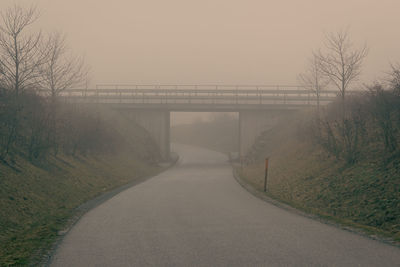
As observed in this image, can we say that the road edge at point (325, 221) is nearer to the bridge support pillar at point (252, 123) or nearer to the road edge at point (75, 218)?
the road edge at point (75, 218)

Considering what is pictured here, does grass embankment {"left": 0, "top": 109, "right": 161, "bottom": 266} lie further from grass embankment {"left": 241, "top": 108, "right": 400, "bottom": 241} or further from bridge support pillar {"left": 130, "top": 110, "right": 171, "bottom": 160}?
bridge support pillar {"left": 130, "top": 110, "right": 171, "bottom": 160}

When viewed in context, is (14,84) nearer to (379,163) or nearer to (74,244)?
(74,244)

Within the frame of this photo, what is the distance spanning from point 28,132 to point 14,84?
330 centimetres

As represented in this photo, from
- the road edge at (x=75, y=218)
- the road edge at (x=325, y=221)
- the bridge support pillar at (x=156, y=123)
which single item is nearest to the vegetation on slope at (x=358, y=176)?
→ the road edge at (x=325, y=221)

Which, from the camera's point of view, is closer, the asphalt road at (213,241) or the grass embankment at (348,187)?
the asphalt road at (213,241)

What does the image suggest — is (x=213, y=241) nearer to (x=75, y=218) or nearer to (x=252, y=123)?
(x=75, y=218)

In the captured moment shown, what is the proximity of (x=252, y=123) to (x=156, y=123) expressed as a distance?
509 inches

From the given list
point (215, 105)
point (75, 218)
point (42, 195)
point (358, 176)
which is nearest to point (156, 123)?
point (215, 105)

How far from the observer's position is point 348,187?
13.4 meters

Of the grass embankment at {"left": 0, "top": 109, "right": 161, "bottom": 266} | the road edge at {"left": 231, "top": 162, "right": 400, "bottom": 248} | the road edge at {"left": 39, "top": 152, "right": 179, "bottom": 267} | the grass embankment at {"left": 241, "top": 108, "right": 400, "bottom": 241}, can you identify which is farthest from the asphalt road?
the grass embankment at {"left": 241, "top": 108, "right": 400, "bottom": 241}

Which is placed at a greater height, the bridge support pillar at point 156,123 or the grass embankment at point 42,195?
the bridge support pillar at point 156,123

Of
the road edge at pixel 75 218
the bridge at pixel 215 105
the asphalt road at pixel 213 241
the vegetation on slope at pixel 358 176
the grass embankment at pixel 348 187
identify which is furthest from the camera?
the bridge at pixel 215 105

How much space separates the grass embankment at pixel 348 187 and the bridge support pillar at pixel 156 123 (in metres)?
27.4

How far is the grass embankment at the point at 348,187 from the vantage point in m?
9.99
